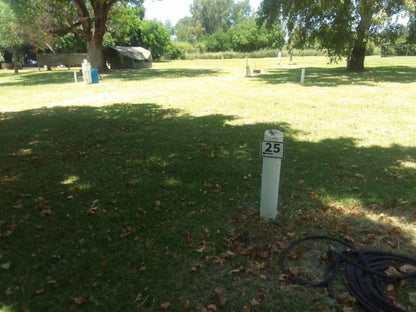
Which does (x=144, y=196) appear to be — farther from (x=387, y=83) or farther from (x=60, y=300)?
(x=387, y=83)

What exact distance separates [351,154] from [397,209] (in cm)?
205

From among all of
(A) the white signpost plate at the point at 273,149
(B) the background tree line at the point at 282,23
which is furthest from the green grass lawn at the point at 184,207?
(B) the background tree line at the point at 282,23

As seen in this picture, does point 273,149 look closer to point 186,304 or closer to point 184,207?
point 184,207

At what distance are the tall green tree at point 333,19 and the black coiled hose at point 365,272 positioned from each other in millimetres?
15507

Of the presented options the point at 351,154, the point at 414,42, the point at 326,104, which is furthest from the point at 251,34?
the point at 351,154

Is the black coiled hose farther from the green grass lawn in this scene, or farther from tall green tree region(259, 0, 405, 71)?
tall green tree region(259, 0, 405, 71)

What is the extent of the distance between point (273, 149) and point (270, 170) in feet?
0.87

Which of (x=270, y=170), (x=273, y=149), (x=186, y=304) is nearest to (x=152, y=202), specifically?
(x=270, y=170)

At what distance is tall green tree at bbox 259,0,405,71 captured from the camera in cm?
1744

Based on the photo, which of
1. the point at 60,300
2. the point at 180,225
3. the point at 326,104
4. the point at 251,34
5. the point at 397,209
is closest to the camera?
the point at 60,300

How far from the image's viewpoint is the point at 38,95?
564 inches

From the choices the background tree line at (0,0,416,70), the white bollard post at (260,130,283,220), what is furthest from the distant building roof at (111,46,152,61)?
the white bollard post at (260,130,283,220)

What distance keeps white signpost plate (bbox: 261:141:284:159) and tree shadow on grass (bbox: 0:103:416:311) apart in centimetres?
88

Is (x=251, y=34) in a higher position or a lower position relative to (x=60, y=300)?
higher
